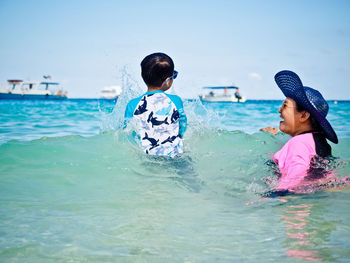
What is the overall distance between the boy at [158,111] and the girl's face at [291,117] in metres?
1.35

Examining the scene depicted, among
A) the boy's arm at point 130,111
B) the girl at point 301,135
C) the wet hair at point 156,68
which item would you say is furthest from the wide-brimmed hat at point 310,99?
the boy's arm at point 130,111

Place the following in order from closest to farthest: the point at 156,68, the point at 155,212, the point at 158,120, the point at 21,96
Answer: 1. the point at 155,212
2. the point at 156,68
3. the point at 158,120
4. the point at 21,96

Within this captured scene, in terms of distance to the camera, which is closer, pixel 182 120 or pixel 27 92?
pixel 182 120

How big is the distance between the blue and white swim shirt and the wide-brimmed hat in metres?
1.42

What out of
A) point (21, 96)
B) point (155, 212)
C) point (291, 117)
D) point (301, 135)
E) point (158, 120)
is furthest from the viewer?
point (21, 96)

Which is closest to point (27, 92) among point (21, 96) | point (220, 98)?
point (21, 96)

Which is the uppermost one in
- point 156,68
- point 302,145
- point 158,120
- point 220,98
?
point 220,98

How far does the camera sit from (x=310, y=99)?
258cm

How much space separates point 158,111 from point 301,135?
1632mm

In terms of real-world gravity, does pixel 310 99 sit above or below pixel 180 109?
above

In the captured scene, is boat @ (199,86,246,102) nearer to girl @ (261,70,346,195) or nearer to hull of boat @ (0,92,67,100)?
hull of boat @ (0,92,67,100)

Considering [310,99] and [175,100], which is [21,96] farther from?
[310,99]

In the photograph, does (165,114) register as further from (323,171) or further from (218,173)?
(323,171)

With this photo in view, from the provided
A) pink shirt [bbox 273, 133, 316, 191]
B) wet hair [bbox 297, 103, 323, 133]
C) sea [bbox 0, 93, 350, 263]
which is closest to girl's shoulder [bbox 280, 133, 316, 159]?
pink shirt [bbox 273, 133, 316, 191]
